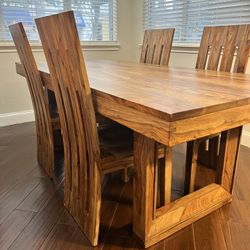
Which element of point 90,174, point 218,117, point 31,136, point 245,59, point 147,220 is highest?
point 245,59

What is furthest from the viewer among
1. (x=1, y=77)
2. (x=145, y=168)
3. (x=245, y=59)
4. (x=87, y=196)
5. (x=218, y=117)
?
(x=1, y=77)

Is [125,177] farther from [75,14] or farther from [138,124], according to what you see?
[75,14]

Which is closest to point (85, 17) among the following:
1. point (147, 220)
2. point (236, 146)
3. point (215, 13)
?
point (215, 13)

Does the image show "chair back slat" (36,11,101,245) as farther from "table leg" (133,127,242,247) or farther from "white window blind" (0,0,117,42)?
"white window blind" (0,0,117,42)

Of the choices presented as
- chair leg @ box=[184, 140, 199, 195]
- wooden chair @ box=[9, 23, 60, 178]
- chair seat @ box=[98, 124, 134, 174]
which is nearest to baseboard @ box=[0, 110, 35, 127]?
wooden chair @ box=[9, 23, 60, 178]

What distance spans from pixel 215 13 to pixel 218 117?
2.08m

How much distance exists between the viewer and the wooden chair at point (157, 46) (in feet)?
7.57

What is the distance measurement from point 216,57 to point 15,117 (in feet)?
7.82

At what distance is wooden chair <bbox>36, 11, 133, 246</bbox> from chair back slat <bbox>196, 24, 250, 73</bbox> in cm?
94

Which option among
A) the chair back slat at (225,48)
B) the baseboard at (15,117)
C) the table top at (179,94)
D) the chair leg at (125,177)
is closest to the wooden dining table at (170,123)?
the table top at (179,94)

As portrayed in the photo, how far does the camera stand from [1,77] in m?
2.96

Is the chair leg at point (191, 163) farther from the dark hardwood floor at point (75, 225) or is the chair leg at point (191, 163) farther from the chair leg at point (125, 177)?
the chair leg at point (125, 177)

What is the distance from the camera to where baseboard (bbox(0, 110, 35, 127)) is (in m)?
3.04

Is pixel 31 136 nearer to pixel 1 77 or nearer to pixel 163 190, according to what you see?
pixel 1 77
